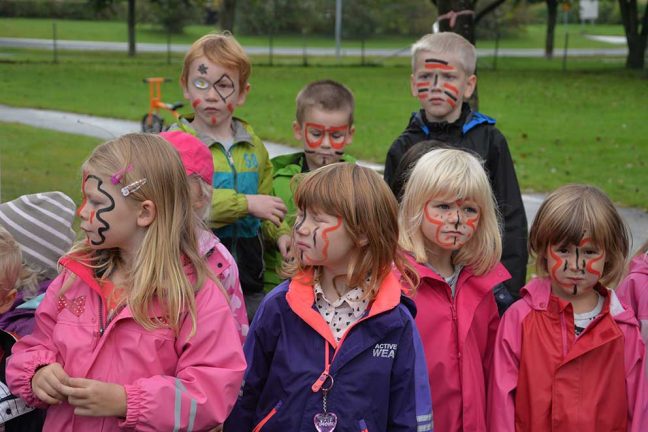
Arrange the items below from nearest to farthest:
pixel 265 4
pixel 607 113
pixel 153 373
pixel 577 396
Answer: pixel 153 373, pixel 577 396, pixel 607 113, pixel 265 4

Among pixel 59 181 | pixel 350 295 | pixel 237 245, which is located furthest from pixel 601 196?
pixel 59 181

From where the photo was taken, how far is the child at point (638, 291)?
398cm

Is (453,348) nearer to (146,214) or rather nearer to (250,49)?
(146,214)

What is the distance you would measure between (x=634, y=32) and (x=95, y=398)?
33863 mm

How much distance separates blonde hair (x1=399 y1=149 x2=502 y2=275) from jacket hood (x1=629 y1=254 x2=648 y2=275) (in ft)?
2.41

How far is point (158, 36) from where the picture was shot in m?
53.8

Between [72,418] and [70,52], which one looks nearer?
[72,418]

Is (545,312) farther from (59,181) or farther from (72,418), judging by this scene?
(59,181)

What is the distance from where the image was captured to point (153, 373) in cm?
302

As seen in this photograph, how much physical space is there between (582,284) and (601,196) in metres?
0.40

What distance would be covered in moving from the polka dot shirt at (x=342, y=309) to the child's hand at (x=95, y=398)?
0.76 m

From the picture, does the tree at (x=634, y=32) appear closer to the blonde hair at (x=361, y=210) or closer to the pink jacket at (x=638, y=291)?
the pink jacket at (x=638, y=291)

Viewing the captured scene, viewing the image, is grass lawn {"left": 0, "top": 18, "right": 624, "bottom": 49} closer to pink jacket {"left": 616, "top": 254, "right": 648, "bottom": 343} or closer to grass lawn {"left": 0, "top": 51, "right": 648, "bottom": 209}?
grass lawn {"left": 0, "top": 51, "right": 648, "bottom": 209}

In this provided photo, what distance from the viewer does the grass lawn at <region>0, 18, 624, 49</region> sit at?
161 feet
